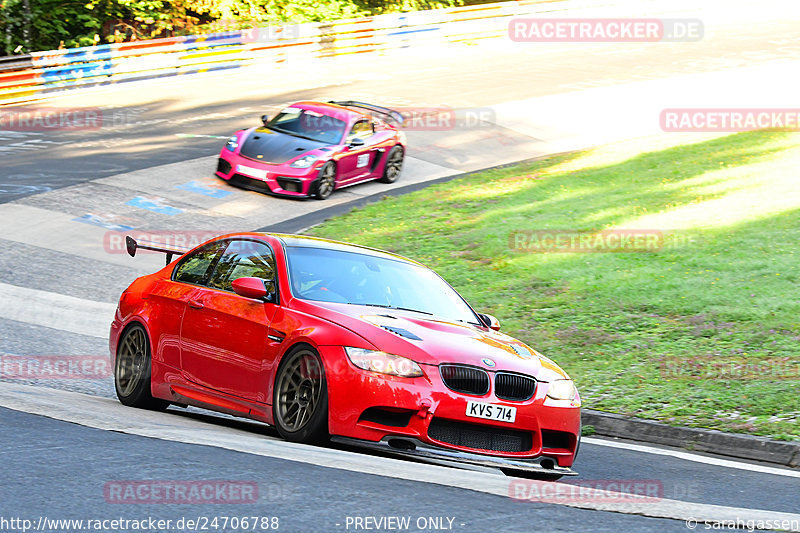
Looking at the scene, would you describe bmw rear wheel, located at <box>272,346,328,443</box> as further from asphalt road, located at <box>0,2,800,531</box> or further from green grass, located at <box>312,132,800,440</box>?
green grass, located at <box>312,132,800,440</box>

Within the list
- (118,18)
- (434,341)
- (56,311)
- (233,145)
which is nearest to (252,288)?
(434,341)

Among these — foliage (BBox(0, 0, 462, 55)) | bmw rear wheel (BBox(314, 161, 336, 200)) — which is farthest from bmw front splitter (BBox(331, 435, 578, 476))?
foliage (BBox(0, 0, 462, 55))

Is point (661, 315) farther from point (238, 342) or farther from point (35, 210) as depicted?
point (35, 210)

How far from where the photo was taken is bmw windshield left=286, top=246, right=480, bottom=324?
7402 millimetres

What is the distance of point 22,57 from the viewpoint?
27.8 meters

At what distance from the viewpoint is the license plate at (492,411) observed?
6.47 metres

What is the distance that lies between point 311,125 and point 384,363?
1504 cm

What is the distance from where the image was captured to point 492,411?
21.4ft

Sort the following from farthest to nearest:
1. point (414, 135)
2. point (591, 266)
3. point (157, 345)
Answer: point (414, 135), point (591, 266), point (157, 345)

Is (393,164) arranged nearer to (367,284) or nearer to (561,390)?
(367,284)

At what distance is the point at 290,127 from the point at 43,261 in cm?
718

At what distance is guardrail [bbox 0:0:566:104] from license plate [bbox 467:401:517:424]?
24.4 metres

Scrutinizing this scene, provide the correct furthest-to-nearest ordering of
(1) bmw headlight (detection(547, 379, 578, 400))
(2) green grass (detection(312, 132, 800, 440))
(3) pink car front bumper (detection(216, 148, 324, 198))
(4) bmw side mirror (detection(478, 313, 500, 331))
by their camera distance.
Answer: (3) pink car front bumper (detection(216, 148, 324, 198)) < (2) green grass (detection(312, 132, 800, 440)) < (4) bmw side mirror (detection(478, 313, 500, 331)) < (1) bmw headlight (detection(547, 379, 578, 400))

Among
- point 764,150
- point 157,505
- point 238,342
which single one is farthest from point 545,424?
point 764,150
